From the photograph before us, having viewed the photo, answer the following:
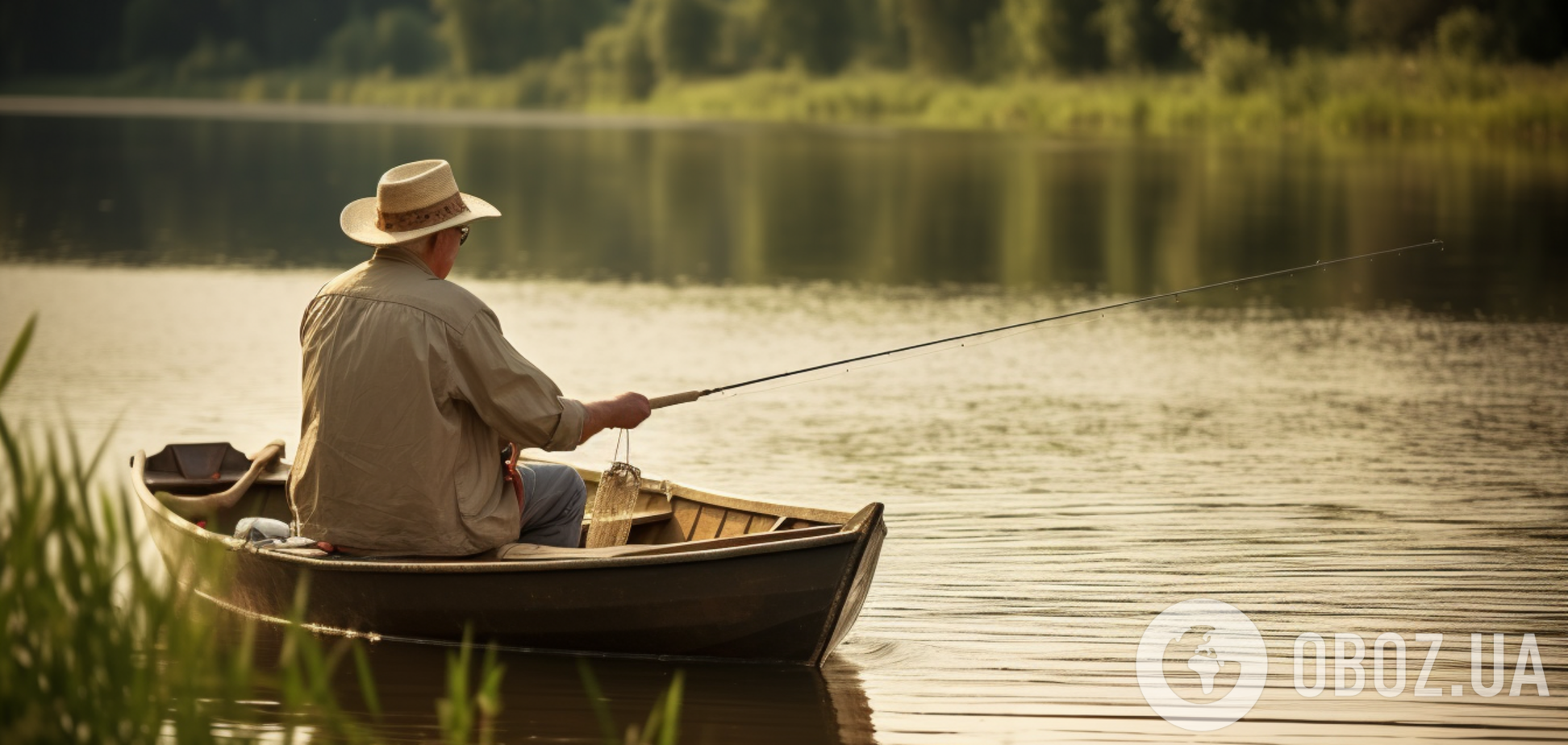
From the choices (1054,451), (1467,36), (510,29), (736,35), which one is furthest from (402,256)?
(510,29)

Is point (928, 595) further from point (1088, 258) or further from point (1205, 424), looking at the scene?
point (1088, 258)

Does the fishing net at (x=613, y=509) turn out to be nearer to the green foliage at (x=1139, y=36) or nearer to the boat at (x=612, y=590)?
the boat at (x=612, y=590)

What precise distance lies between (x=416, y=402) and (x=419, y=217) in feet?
2.01

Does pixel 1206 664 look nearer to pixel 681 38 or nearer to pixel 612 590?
pixel 612 590

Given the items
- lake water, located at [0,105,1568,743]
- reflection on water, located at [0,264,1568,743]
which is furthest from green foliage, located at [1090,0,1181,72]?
reflection on water, located at [0,264,1568,743]

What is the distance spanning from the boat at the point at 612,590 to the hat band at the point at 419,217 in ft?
3.56

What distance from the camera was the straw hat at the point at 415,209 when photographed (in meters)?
6.52

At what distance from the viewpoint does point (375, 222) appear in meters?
6.69

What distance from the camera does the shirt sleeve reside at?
250 inches

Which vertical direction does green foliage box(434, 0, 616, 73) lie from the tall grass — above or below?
above

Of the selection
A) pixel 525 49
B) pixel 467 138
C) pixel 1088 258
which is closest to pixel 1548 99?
pixel 1088 258

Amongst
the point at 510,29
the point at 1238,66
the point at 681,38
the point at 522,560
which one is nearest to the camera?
the point at 522,560

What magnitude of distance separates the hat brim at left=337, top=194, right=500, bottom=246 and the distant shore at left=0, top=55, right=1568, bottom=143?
3419 cm

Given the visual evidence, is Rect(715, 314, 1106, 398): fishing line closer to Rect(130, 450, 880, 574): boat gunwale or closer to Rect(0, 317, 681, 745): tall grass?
Rect(130, 450, 880, 574): boat gunwale
